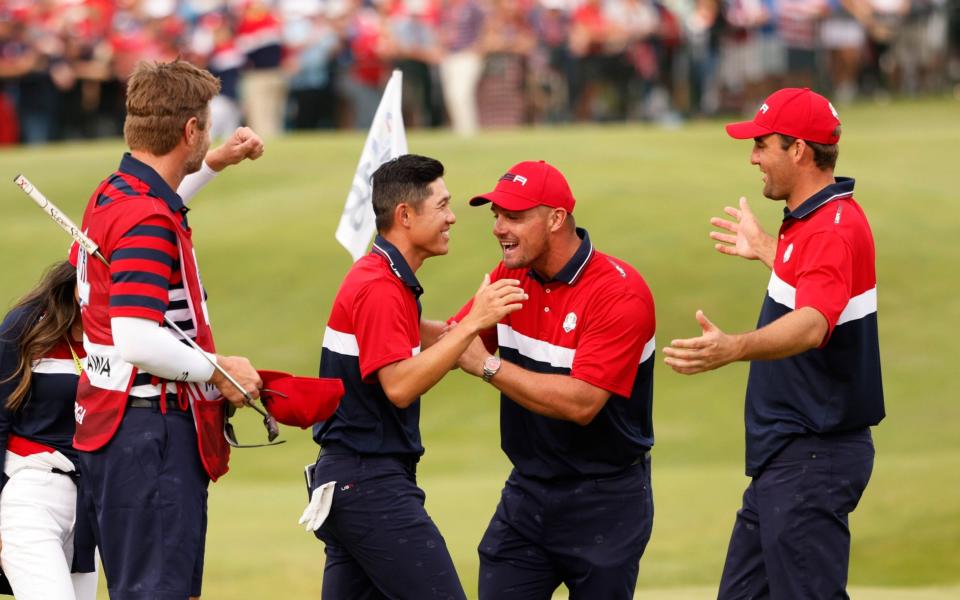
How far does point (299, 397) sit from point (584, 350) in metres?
1.22

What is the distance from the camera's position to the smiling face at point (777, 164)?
645cm

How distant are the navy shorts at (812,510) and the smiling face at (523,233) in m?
1.30

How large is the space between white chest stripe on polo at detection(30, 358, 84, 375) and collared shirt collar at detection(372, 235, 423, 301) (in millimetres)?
1315

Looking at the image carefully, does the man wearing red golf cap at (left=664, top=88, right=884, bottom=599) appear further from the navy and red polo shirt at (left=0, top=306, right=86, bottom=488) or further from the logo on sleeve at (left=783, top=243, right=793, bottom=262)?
the navy and red polo shirt at (left=0, top=306, right=86, bottom=488)

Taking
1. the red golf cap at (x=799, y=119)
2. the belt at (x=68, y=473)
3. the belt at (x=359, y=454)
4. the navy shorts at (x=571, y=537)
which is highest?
the red golf cap at (x=799, y=119)

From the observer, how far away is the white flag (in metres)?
7.49

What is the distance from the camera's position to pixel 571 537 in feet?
21.3

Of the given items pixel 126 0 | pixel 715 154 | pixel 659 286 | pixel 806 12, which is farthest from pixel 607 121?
pixel 659 286

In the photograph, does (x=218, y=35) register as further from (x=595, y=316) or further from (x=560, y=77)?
(x=595, y=316)

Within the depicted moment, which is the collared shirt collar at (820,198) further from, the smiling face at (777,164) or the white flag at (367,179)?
the white flag at (367,179)

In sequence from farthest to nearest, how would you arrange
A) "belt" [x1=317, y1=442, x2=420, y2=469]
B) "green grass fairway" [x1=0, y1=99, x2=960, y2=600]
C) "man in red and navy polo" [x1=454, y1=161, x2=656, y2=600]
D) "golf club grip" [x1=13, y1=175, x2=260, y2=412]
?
"green grass fairway" [x1=0, y1=99, x2=960, y2=600] < "man in red and navy polo" [x1=454, y1=161, x2=656, y2=600] < "belt" [x1=317, y1=442, x2=420, y2=469] < "golf club grip" [x1=13, y1=175, x2=260, y2=412]

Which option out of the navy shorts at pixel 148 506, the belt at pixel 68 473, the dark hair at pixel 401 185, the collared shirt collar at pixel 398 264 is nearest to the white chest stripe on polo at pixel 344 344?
the collared shirt collar at pixel 398 264

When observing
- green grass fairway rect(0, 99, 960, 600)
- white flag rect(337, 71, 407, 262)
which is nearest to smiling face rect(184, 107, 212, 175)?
white flag rect(337, 71, 407, 262)

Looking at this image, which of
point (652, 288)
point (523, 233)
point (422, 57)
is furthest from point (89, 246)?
point (422, 57)
